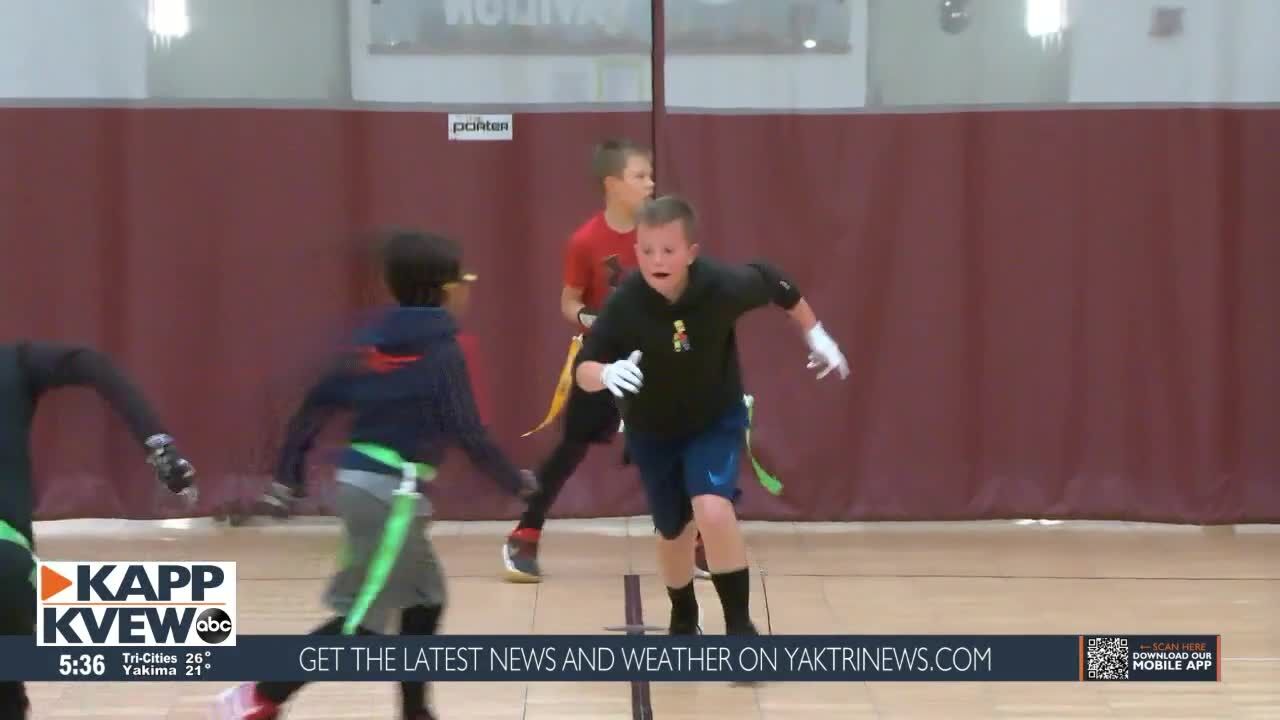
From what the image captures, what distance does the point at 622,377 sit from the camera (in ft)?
13.4

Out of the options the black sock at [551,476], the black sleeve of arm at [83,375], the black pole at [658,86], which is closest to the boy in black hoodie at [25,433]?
the black sleeve of arm at [83,375]

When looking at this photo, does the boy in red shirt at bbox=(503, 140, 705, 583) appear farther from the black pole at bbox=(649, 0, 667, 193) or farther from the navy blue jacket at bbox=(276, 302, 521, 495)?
the navy blue jacket at bbox=(276, 302, 521, 495)

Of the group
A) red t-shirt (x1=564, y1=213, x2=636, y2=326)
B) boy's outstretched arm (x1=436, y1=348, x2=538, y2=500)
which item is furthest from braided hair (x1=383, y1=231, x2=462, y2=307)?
red t-shirt (x1=564, y1=213, x2=636, y2=326)

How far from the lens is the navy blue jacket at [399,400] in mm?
3652

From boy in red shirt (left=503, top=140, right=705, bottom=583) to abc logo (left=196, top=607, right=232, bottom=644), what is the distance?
1.89m

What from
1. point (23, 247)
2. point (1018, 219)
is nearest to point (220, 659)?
point (23, 247)

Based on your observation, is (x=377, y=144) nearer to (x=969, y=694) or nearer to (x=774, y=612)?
(x=774, y=612)

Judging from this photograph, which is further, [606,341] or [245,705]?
[606,341]

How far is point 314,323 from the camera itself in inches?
249

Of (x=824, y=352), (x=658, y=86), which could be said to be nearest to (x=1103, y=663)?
(x=824, y=352)

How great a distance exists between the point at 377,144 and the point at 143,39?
3.24 feet

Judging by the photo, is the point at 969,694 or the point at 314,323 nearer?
the point at 969,694

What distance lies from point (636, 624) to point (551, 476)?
2.66ft

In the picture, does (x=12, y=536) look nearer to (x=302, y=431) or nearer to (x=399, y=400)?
(x=302, y=431)
